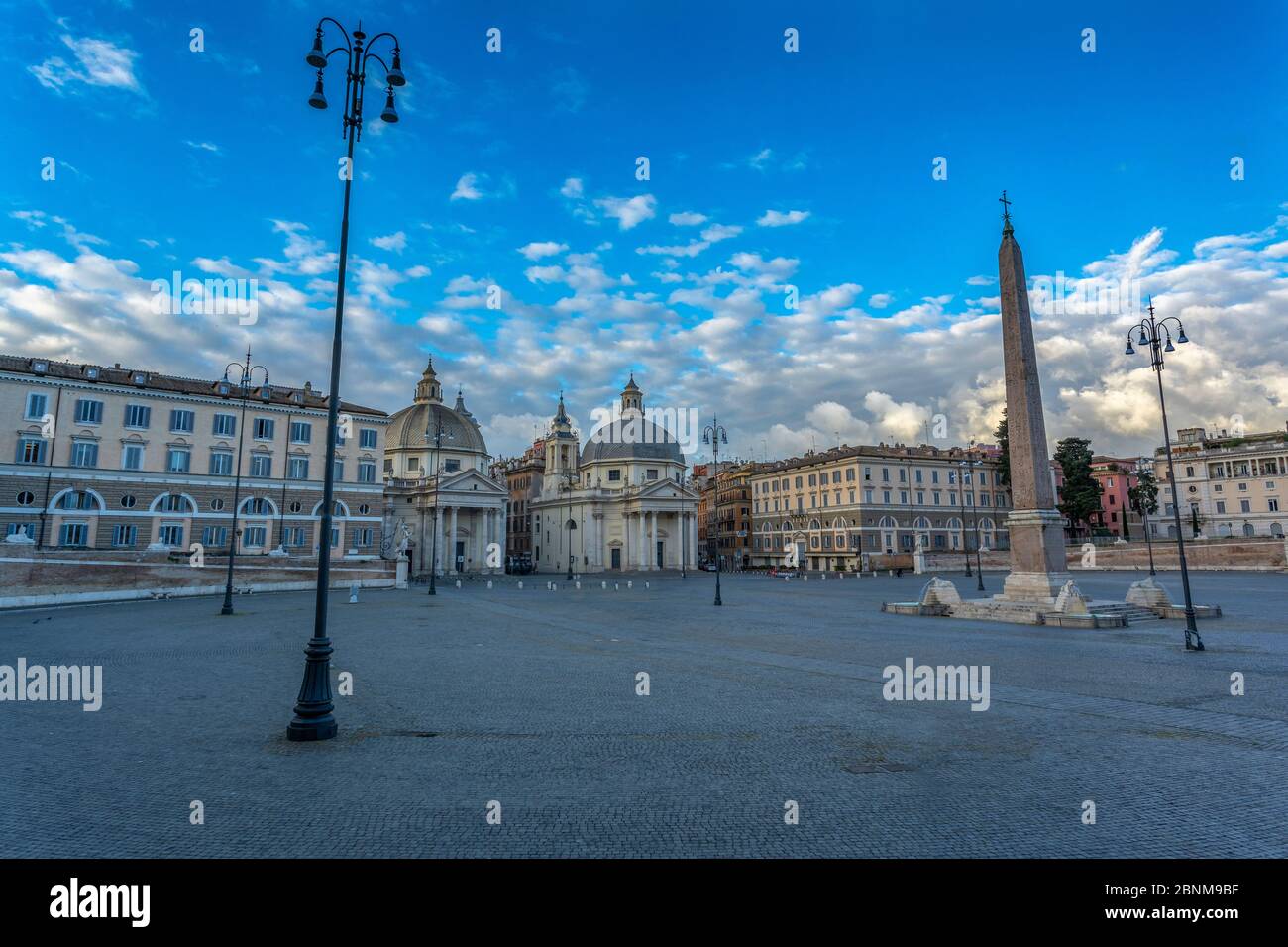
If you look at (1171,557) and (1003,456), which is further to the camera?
(1003,456)

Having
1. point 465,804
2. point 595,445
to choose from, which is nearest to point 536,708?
point 465,804

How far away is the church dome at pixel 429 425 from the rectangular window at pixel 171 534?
30.8 meters

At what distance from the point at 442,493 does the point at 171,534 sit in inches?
1011

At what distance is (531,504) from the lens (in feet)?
305

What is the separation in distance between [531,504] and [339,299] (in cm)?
8510

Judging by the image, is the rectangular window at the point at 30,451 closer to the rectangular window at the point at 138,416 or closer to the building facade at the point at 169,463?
the building facade at the point at 169,463

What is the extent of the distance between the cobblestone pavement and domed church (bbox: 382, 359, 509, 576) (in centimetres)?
5490

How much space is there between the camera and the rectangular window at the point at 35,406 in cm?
4031

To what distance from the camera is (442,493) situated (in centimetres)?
6744
